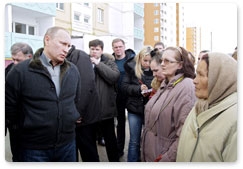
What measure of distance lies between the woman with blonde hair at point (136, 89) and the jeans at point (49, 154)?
0.50 metres

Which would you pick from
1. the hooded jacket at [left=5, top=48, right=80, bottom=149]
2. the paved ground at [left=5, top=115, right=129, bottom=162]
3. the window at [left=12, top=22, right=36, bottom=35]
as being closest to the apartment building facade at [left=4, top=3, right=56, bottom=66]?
the window at [left=12, top=22, right=36, bottom=35]

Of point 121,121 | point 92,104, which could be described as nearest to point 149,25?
point 92,104

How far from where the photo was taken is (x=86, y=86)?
175cm

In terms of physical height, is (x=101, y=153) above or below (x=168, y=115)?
below

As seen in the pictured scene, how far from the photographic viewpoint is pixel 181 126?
1.38m

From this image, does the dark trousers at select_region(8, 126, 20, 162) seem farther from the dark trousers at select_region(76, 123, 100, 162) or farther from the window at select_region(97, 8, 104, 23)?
the window at select_region(97, 8, 104, 23)

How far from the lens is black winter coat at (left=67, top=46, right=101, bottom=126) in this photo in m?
1.70

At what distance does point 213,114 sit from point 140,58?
821mm

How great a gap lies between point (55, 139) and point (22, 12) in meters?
0.86

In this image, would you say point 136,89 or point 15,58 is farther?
point 136,89

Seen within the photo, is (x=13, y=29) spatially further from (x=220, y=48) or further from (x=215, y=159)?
(x=215, y=159)

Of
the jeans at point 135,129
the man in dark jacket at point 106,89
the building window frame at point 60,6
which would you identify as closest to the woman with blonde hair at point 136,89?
the jeans at point 135,129

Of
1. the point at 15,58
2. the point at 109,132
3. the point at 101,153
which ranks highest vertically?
the point at 15,58

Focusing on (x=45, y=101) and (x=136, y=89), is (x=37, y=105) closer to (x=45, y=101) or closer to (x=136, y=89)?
(x=45, y=101)
